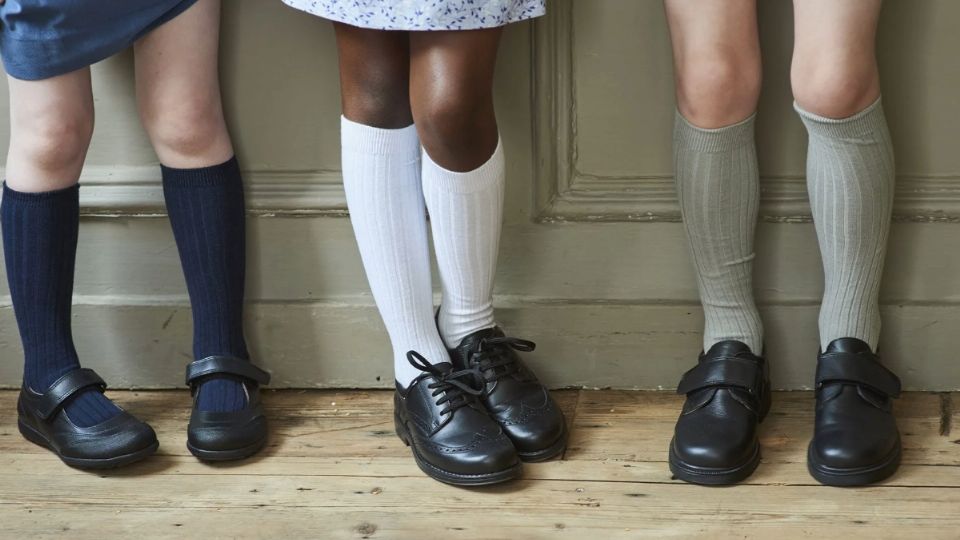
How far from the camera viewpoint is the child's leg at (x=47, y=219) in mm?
1326

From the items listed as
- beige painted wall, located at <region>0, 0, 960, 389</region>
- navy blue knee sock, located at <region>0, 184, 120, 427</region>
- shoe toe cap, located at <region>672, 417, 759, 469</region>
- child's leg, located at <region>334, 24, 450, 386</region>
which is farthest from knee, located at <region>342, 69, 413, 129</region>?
shoe toe cap, located at <region>672, 417, 759, 469</region>

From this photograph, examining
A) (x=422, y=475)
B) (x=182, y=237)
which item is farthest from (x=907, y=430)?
(x=182, y=237)

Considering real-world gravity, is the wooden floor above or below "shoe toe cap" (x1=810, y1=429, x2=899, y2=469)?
below

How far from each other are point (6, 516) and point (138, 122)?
54 centimetres

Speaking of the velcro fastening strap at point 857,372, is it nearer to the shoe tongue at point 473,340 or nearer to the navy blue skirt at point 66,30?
the shoe tongue at point 473,340

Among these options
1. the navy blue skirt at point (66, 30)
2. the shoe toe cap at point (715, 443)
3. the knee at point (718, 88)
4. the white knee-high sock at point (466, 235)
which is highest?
the navy blue skirt at point (66, 30)

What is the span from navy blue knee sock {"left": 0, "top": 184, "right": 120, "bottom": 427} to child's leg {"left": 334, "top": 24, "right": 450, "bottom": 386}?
367 millimetres

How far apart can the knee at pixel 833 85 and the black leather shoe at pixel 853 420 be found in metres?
0.29

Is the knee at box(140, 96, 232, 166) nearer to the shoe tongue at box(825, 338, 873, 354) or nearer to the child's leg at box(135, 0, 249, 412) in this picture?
the child's leg at box(135, 0, 249, 412)

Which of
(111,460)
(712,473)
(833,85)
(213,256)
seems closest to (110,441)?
(111,460)

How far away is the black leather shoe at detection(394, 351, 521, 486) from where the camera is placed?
1.28 m

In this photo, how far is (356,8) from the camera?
1.18 metres

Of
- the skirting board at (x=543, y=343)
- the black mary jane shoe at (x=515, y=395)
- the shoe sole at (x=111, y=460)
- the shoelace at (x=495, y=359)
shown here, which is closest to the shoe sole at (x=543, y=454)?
the black mary jane shoe at (x=515, y=395)

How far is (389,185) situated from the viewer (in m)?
1.33
